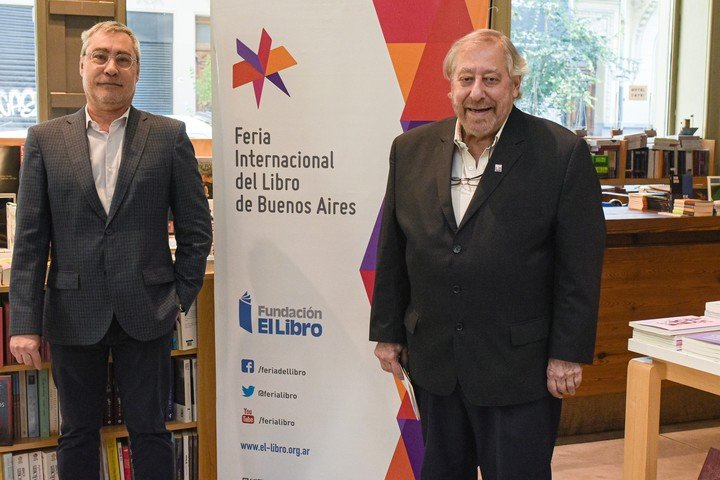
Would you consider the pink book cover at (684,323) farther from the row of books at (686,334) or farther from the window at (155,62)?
the window at (155,62)

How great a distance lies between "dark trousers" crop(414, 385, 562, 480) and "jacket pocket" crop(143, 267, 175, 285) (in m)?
0.97

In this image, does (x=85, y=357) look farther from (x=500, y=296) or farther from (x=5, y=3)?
(x=5, y=3)

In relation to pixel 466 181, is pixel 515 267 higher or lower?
lower

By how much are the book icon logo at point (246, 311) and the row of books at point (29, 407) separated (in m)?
0.77

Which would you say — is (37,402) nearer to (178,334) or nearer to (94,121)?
(178,334)

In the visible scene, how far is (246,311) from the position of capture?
3.28m

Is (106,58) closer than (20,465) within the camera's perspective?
Yes

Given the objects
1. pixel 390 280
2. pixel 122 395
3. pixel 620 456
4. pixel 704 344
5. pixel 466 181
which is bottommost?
pixel 620 456

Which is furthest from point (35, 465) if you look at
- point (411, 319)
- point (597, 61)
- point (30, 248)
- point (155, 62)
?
point (597, 61)

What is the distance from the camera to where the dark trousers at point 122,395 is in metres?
2.84

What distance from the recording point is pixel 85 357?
2840 mm

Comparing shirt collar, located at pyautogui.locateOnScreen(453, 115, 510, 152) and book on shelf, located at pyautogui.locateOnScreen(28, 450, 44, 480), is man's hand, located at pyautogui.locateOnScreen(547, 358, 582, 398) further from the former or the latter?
book on shelf, located at pyautogui.locateOnScreen(28, 450, 44, 480)

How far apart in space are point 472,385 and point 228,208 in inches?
55.1

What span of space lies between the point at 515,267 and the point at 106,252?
134 cm
